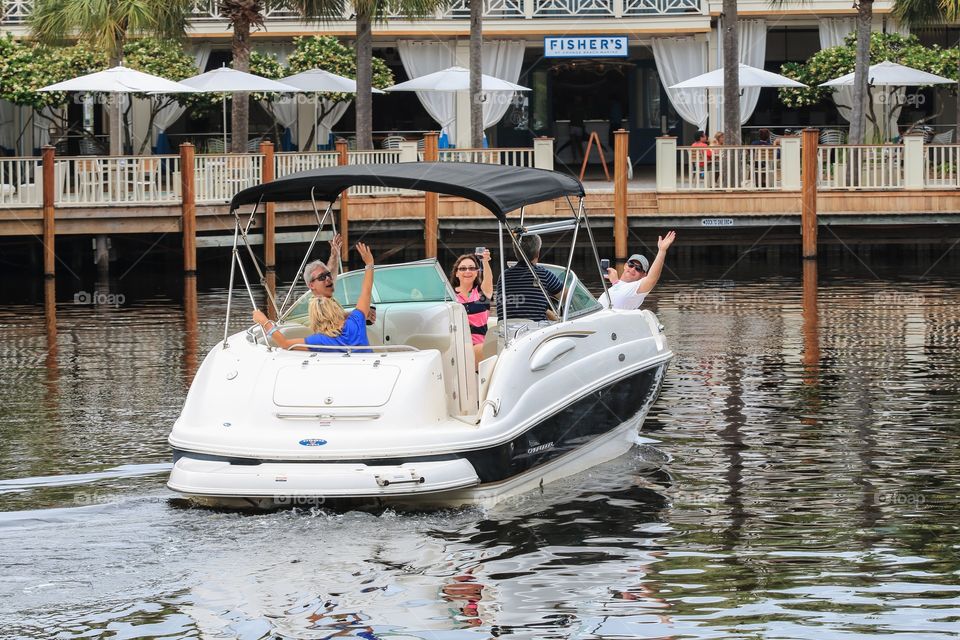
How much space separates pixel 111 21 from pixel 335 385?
22027 mm

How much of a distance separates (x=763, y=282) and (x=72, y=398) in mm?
13930

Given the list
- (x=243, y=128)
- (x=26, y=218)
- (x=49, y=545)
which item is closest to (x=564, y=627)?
(x=49, y=545)

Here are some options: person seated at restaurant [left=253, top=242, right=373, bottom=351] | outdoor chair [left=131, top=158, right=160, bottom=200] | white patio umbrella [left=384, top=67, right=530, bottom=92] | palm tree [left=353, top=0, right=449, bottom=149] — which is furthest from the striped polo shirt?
white patio umbrella [left=384, top=67, right=530, bottom=92]

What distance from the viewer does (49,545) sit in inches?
359

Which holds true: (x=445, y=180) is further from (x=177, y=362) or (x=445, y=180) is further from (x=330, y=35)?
(x=330, y=35)

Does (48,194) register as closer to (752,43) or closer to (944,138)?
(752,43)

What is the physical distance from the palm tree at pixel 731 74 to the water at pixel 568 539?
50.7 feet

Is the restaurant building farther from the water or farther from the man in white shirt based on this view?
the water

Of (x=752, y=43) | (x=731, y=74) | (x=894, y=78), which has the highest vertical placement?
(x=752, y=43)

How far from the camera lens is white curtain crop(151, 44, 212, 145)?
36.5m

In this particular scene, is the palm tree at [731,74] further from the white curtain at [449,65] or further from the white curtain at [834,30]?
the white curtain at [449,65]

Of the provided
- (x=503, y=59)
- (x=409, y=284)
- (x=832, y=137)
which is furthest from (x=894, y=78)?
(x=409, y=284)

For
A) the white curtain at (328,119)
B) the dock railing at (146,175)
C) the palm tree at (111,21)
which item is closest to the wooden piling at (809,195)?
the dock railing at (146,175)

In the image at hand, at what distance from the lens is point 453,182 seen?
10383 millimetres
